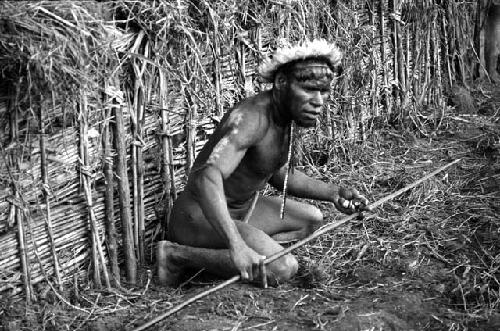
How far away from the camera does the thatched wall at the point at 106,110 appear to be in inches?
151

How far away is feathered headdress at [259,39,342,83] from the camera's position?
4.21m

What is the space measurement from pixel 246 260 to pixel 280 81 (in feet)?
3.41

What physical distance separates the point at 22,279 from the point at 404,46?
4372mm

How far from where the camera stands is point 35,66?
3770 millimetres

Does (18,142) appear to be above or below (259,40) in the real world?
below

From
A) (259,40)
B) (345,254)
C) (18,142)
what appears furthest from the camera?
(259,40)

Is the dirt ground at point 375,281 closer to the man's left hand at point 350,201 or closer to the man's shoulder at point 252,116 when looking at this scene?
the man's left hand at point 350,201

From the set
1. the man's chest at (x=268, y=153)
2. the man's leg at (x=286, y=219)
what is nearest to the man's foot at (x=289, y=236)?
the man's leg at (x=286, y=219)

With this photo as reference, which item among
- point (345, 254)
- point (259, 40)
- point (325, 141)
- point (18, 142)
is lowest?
point (345, 254)

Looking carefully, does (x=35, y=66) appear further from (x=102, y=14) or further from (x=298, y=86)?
(x=298, y=86)

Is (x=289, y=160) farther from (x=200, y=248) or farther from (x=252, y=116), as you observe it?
(x=200, y=248)

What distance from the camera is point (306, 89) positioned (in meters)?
4.27

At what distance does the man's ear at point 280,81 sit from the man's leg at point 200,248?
0.79m

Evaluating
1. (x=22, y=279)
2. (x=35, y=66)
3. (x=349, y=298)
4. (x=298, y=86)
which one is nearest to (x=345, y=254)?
(x=349, y=298)
